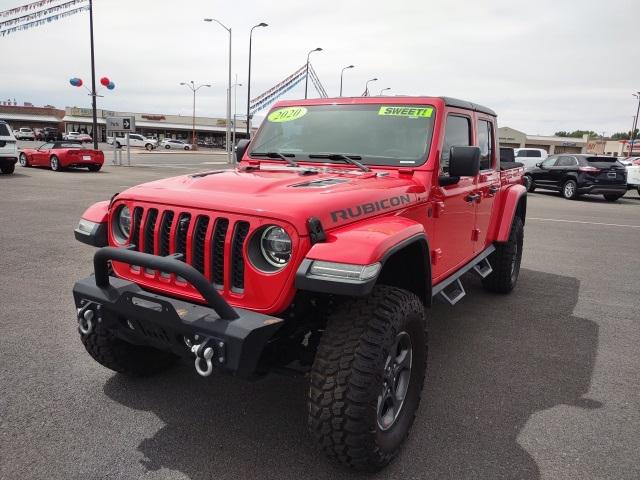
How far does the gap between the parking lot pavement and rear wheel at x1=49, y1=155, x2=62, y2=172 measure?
1688 centimetres

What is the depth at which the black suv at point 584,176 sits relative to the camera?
652 inches

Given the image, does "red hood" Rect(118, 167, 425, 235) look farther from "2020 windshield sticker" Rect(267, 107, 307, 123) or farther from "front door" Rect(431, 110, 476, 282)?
"2020 windshield sticker" Rect(267, 107, 307, 123)

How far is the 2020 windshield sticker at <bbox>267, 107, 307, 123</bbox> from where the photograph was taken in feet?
13.4

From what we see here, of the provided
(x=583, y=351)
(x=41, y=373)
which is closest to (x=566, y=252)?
(x=583, y=351)

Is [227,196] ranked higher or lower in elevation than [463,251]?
higher

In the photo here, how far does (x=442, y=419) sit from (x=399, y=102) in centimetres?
225

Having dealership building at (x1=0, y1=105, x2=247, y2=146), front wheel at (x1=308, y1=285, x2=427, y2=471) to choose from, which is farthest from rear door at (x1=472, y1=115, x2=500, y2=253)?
dealership building at (x1=0, y1=105, x2=247, y2=146)

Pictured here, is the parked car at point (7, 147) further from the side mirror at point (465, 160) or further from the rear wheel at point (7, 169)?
the side mirror at point (465, 160)

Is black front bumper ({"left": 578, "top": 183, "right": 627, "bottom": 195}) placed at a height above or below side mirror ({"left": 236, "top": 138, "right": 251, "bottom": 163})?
below

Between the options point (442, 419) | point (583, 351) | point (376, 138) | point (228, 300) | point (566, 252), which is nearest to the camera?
point (228, 300)

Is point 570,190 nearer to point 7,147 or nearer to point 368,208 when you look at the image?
point 368,208

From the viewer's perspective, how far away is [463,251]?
416 centimetres

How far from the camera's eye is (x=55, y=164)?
20453mm

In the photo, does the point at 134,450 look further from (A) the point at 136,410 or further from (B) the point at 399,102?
(B) the point at 399,102
